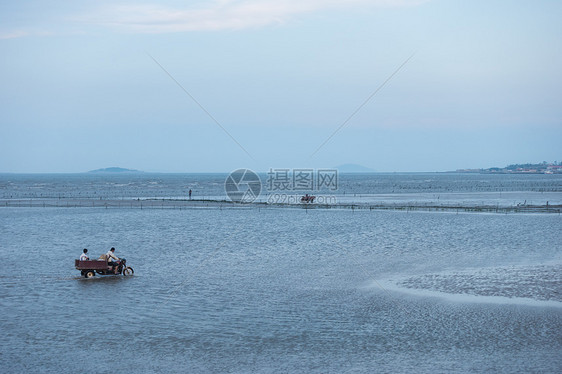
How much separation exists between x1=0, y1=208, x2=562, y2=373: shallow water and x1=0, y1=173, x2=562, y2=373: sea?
0.06m

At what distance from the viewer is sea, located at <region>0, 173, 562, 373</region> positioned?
12922mm

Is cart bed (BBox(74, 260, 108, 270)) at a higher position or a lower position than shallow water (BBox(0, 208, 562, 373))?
higher

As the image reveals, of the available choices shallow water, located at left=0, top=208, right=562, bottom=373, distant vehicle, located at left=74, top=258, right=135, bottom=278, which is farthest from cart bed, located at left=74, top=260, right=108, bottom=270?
shallow water, located at left=0, top=208, right=562, bottom=373

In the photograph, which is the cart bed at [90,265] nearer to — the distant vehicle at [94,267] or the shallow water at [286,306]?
the distant vehicle at [94,267]

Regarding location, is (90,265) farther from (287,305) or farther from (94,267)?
(287,305)

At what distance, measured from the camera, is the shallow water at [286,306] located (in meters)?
12.9

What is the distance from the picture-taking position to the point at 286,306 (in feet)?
57.8

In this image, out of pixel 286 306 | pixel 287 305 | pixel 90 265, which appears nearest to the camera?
pixel 286 306

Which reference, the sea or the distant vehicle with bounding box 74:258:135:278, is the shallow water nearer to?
the sea

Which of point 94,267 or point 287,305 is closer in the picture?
point 287,305

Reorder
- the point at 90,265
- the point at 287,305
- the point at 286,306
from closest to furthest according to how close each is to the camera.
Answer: the point at 286,306 → the point at 287,305 → the point at 90,265

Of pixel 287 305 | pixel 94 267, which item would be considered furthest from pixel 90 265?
pixel 287 305

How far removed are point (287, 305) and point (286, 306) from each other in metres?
0.14

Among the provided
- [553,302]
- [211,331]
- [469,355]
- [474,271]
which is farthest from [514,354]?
[474,271]
